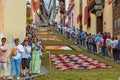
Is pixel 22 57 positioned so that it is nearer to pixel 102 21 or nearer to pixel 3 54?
pixel 3 54

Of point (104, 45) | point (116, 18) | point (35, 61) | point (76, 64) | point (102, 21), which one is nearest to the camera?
point (35, 61)

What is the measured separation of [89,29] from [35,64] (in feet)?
101

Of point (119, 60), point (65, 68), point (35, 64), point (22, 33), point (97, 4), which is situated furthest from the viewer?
point (97, 4)

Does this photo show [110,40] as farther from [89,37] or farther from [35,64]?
[35,64]

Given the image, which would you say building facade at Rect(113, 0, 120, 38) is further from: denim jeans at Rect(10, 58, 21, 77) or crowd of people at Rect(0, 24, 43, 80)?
denim jeans at Rect(10, 58, 21, 77)

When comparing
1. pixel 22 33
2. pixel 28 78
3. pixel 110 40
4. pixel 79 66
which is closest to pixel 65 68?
pixel 79 66

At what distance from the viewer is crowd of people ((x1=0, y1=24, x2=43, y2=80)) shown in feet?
47.2

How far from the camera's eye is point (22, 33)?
55.2ft

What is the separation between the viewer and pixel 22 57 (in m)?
15.0

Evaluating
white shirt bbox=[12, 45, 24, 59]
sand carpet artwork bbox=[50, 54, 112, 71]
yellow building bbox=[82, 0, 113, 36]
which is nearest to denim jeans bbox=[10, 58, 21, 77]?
white shirt bbox=[12, 45, 24, 59]

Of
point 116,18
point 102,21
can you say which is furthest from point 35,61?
point 102,21

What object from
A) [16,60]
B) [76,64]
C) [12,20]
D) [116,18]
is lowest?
[76,64]

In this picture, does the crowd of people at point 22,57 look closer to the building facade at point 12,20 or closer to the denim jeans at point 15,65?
the denim jeans at point 15,65

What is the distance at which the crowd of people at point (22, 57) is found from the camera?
1438 cm
